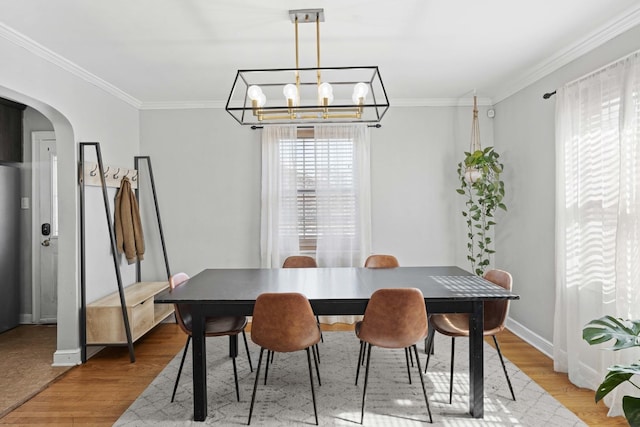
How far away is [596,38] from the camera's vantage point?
298cm

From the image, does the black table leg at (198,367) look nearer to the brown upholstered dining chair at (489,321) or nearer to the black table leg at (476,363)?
the brown upholstered dining chair at (489,321)

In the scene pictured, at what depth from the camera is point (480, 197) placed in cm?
480

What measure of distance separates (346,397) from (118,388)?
5.75 ft

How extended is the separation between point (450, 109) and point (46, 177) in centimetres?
484

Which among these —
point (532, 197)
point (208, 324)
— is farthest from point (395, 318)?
point (532, 197)

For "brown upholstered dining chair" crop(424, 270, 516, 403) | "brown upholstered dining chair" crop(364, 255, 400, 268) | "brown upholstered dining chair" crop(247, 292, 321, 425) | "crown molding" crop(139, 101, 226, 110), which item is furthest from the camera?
"crown molding" crop(139, 101, 226, 110)

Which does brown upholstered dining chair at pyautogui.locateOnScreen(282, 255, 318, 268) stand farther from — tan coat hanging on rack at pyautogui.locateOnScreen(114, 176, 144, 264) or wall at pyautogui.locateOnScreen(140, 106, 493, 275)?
tan coat hanging on rack at pyautogui.locateOnScreen(114, 176, 144, 264)

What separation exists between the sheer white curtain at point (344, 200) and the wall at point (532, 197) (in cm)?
155

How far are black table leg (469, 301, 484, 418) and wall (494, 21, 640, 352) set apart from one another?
4.85 ft

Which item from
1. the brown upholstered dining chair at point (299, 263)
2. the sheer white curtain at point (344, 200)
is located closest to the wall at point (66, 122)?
the brown upholstered dining chair at point (299, 263)

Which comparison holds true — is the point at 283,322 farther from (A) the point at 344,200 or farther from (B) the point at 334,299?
(A) the point at 344,200

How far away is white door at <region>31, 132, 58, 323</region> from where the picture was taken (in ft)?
15.5

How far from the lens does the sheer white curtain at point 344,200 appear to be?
477 cm

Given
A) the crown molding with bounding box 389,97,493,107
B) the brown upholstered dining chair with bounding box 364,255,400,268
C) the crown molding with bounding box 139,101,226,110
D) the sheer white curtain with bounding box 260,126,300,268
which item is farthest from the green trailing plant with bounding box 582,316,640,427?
the crown molding with bounding box 139,101,226,110
